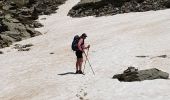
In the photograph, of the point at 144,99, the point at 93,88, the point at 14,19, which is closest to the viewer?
the point at 144,99

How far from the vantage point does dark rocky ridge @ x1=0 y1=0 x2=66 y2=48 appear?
52.6 metres

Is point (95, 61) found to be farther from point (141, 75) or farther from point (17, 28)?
point (17, 28)

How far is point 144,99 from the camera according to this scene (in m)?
21.2

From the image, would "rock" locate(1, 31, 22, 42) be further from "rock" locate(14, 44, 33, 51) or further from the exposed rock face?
the exposed rock face

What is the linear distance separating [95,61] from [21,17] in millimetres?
32034

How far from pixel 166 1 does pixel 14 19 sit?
22.2 m

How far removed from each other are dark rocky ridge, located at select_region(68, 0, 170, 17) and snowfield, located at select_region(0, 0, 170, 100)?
310cm

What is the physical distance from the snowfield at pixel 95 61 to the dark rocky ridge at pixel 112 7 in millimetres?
3097

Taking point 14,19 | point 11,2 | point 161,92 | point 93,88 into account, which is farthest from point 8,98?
point 11,2

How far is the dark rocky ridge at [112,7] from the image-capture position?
5969 centimetres

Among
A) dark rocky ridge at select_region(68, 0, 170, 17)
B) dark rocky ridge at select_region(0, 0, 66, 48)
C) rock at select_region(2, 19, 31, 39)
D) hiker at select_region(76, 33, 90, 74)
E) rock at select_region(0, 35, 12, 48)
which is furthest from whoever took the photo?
dark rocky ridge at select_region(68, 0, 170, 17)

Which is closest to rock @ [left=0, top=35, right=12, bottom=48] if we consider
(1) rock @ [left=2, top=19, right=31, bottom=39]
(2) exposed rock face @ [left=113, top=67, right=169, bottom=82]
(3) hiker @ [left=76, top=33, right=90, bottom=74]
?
(1) rock @ [left=2, top=19, right=31, bottom=39]

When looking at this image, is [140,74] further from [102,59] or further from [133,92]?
[102,59]

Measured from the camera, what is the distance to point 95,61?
33.7m
